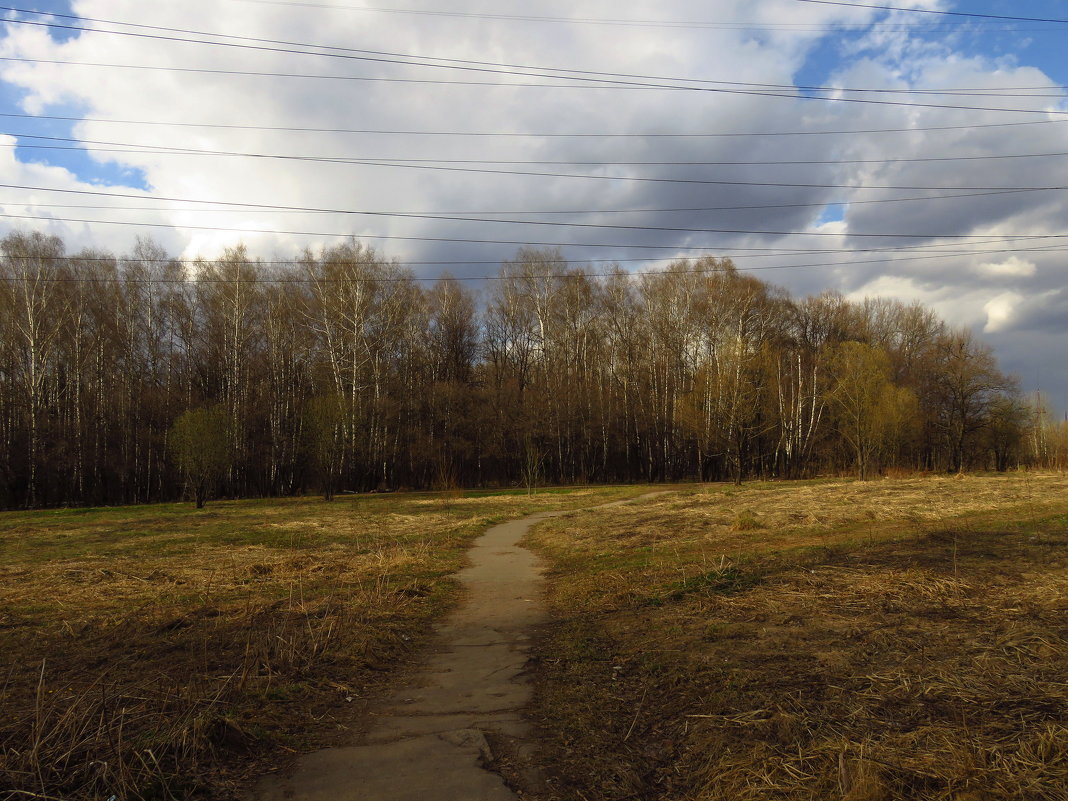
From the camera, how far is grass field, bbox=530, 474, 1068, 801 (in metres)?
3.62

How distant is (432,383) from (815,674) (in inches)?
1795

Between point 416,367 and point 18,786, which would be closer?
point 18,786

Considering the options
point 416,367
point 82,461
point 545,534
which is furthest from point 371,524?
point 416,367

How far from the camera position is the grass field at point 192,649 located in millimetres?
3885

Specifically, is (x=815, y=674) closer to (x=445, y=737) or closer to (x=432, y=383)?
(x=445, y=737)

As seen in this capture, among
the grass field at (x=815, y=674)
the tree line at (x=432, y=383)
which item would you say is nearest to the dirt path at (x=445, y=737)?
the grass field at (x=815, y=674)

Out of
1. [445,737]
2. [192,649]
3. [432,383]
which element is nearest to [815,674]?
[445,737]

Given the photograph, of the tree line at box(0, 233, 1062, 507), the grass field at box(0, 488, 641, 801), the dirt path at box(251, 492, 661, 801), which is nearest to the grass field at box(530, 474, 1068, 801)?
the dirt path at box(251, 492, 661, 801)

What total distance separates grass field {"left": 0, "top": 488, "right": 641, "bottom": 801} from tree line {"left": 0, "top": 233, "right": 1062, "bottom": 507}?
63.6ft

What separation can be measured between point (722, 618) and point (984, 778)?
404 centimetres

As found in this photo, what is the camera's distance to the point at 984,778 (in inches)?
132

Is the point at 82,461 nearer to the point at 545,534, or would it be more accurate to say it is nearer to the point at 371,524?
the point at 371,524

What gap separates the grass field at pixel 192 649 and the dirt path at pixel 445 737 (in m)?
0.37

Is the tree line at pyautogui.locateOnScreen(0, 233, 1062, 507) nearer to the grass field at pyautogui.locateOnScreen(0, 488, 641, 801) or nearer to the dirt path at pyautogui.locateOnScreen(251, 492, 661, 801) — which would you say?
the grass field at pyautogui.locateOnScreen(0, 488, 641, 801)
